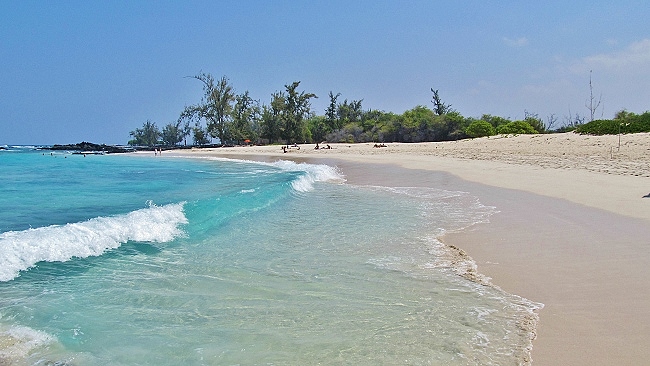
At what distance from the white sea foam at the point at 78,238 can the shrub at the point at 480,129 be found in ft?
128

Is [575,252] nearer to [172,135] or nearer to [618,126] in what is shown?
[618,126]

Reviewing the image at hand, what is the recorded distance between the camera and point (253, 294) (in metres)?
4.78

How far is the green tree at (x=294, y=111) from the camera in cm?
5666

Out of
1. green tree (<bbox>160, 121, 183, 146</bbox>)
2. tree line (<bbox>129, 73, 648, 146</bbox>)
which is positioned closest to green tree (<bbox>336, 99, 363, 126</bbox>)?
tree line (<bbox>129, 73, 648, 146</bbox>)

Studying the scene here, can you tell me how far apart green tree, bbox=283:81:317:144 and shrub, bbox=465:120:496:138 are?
20.3 metres

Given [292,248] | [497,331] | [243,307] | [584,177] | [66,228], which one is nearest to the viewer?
[497,331]

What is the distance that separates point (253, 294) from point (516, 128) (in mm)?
42007

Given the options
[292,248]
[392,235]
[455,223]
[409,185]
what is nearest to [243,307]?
[292,248]

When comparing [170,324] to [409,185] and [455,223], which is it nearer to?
[455,223]

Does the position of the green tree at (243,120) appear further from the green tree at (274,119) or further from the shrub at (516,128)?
the shrub at (516,128)

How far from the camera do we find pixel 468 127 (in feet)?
148

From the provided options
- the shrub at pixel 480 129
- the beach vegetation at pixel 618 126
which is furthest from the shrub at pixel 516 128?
the beach vegetation at pixel 618 126

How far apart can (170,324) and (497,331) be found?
278cm

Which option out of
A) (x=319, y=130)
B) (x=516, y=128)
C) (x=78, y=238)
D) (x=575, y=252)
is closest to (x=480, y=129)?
(x=516, y=128)
